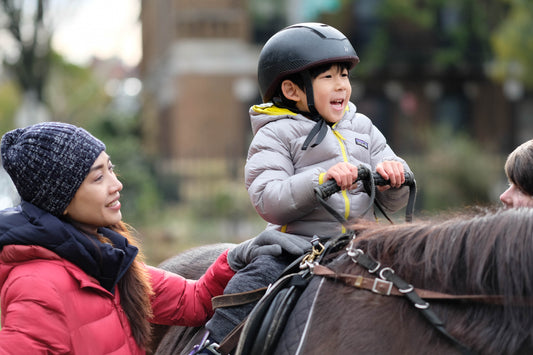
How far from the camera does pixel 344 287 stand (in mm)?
2232

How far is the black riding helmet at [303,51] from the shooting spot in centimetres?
274

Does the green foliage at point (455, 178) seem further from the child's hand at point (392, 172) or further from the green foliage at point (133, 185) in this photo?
the child's hand at point (392, 172)

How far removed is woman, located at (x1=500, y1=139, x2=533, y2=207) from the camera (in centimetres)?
278

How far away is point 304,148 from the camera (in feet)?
8.96

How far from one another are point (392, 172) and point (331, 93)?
446 mm

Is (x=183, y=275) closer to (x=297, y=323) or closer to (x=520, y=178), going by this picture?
(x=297, y=323)

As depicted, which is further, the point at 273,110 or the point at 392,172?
the point at 273,110

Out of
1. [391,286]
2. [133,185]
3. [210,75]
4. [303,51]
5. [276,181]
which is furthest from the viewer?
[210,75]

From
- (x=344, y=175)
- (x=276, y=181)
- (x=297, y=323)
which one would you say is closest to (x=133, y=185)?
(x=276, y=181)

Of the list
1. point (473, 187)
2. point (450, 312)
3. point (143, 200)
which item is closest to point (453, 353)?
point (450, 312)

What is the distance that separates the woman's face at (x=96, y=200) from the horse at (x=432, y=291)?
29.5 inches

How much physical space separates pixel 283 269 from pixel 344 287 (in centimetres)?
38

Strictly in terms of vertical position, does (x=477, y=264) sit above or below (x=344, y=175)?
below

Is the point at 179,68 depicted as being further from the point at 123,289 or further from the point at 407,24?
the point at 123,289
